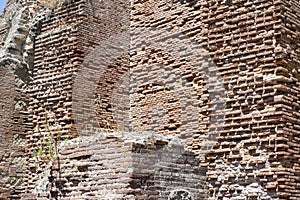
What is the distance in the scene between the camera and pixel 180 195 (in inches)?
288

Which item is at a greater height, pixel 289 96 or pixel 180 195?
pixel 289 96

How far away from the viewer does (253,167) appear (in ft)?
23.4

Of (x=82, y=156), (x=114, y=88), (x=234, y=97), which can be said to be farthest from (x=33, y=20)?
(x=234, y=97)

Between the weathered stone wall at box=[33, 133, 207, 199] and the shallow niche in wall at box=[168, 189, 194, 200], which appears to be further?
the shallow niche in wall at box=[168, 189, 194, 200]

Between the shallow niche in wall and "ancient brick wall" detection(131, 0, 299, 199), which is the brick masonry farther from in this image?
the shallow niche in wall

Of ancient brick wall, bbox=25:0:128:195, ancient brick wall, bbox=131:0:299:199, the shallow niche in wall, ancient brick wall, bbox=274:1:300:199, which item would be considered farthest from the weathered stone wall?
ancient brick wall, bbox=25:0:128:195

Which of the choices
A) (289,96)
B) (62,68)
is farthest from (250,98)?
(62,68)

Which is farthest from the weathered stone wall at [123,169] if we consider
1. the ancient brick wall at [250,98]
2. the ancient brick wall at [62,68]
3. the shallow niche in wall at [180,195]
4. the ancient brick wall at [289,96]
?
the ancient brick wall at [62,68]

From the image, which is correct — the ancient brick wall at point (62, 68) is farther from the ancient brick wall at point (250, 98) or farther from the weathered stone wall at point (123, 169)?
the ancient brick wall at point (250, 98)

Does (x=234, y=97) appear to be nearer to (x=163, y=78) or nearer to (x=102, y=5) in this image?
(x=163, y=78)

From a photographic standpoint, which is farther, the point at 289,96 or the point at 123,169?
the point at 289,96

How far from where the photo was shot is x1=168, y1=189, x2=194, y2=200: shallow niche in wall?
721 cm

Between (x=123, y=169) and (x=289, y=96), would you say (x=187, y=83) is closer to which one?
(x=289, y=96)

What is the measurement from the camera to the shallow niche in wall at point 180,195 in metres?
7.21
